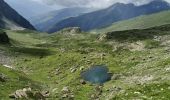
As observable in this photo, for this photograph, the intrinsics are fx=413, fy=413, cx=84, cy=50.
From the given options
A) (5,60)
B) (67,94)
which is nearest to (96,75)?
(67,94)

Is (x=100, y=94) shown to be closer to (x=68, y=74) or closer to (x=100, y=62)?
(x=68, y=74)

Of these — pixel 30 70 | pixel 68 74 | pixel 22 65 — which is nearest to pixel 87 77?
pixel 68 74

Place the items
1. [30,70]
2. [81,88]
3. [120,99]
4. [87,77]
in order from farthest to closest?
1. [30,70]
2. [87,77]
3. [81,88]
4. [120,99]

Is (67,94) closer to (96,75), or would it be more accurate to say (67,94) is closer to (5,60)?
(96,75)

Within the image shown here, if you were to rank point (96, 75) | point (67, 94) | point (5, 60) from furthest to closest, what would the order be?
point (5, 60), point (96, 75), point (67, 94)

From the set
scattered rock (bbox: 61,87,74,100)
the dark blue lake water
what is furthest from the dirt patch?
scattered rock (bbox: 61,87,74,100)

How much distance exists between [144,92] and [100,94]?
11.9 meters

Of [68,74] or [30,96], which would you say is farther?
[68,74]

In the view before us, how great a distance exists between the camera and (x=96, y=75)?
9612cm

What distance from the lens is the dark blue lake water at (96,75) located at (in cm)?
8774

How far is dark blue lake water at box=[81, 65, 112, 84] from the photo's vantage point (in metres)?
87.7

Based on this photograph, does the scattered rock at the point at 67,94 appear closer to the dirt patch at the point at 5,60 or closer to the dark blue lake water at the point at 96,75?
the dark blue lake water at the point at 96,75

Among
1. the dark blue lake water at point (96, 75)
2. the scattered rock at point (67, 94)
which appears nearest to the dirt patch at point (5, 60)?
the dark blue lake water at point (96, 75)

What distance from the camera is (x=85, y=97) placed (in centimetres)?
6256
